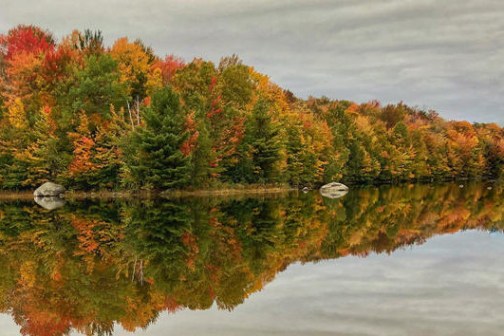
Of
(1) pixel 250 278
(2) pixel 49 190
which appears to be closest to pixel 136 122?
(2) pixel 49 190

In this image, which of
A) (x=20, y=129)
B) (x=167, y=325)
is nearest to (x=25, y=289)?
(x=167, y=325)

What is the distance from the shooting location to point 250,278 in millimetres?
14055

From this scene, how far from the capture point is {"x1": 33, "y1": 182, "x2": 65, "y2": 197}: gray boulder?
49.8 m

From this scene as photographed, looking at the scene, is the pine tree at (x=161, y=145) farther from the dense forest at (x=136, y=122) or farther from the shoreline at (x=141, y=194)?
the shoreline at (x=141, y=194)

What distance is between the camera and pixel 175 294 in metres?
12.5

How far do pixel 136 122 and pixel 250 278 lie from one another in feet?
132

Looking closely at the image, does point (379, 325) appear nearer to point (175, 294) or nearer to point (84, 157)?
point (175, 294)

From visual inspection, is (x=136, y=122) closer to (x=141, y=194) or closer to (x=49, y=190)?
(x=141, y=194)

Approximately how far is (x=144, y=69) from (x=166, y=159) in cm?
1422

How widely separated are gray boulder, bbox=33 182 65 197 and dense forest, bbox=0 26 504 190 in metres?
0.86

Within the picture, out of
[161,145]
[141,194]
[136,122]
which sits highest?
[136,122]

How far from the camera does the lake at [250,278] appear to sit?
10211mm

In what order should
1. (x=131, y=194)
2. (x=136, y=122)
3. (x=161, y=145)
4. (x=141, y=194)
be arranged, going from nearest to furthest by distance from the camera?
(x=161, y=145), (x=141, y=194), (x=131, y=194), (x=136, y=122)

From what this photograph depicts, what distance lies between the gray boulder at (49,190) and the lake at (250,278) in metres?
23.4
